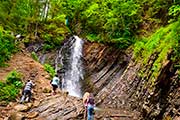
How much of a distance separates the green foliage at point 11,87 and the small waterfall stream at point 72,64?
23.8ft

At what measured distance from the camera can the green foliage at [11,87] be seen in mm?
20859

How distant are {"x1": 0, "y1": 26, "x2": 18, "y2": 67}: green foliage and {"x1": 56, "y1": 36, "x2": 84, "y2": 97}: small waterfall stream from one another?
5.28 metres

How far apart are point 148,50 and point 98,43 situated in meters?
10.4

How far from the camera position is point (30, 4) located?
1449 inches

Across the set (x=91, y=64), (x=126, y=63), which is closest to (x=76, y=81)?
(x=91, y=64)

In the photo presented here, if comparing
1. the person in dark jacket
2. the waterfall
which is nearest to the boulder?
the person in dark jacket

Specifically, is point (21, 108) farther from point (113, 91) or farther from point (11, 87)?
point (113, 91)

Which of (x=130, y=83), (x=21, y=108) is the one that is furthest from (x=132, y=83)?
(x=21, y=108)

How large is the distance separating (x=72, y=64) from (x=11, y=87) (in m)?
12.1

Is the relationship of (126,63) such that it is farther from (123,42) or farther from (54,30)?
(54,30)

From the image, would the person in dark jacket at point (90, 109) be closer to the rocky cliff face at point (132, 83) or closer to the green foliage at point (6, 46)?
the rocky cliff face at point (132, 83)

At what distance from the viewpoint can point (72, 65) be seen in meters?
33.4

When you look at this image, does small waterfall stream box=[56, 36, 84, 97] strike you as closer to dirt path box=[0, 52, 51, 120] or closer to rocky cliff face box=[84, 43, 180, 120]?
rocky cliff face box=[84, 43, 180, 120]

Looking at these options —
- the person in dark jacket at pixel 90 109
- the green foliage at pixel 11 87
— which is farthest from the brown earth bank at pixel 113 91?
the person in dark jacket at pixel 90 109
